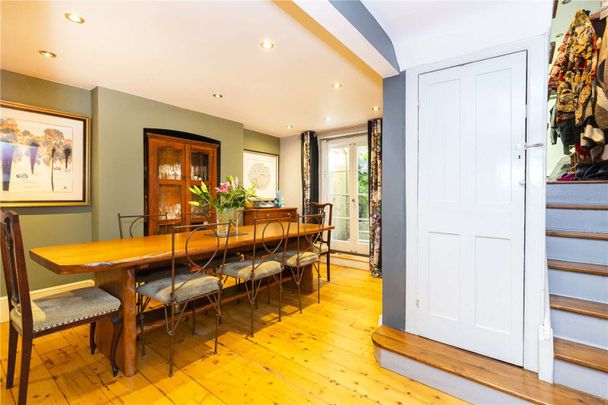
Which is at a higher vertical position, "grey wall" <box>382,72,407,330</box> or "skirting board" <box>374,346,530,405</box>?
"grey wall" <box>382,72,407,330</box>

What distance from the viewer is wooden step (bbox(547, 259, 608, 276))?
5.78 feet

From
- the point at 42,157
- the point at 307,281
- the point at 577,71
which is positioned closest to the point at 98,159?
the point at 42,157

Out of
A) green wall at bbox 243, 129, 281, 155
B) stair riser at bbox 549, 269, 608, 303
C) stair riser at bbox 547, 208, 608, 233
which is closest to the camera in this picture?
stair riser at bbox 549, 269, 608, 303

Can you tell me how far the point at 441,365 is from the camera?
5.65 ft

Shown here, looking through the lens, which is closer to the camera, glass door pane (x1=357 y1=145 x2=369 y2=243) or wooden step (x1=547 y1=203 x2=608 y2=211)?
wooden step (x1=547 y1=203 x2=608 y2=211)

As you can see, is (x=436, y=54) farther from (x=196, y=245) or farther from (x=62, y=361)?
(x=62, y=361)

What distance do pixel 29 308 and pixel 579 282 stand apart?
11.1 feet

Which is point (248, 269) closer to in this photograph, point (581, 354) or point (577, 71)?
point (581, 354)

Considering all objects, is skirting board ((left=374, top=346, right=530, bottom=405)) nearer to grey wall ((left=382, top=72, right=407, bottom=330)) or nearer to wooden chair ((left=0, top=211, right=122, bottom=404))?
grey wall ((left=382, top=72, right=407, bottom=330))

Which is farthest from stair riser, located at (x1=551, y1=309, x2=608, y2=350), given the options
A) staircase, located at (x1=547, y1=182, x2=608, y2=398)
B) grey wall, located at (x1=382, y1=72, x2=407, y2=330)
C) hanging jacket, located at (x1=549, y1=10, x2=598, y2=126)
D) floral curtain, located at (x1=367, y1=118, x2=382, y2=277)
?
floral curtain, located at (x1=367, y1=118, x2=382, y2=277)

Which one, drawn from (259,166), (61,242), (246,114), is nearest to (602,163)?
(246,114)

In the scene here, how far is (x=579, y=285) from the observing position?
1.83 meters

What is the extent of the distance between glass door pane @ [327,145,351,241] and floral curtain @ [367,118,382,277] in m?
0.70

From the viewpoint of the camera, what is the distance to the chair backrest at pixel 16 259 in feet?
4.78
